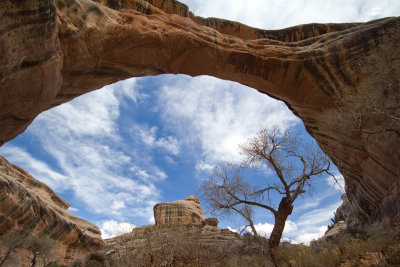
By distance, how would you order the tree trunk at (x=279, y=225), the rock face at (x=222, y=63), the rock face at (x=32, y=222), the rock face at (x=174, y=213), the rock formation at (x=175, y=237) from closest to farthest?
the rock face at (x=222, y=63) < the tree trunk at (x=279, y=225) < the rock formation at (x=175, y=237) < the rock face at (x=32, y=222) < the rock face at (x=174, y=213)

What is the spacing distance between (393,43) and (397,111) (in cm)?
328

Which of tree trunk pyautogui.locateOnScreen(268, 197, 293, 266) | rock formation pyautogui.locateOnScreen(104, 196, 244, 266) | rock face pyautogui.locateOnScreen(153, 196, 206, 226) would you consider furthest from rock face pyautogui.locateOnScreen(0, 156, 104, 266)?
tree trunk pyautogui.locateOnScreen(268, 197, 293, 266)

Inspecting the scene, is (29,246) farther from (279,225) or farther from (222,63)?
(222,63)

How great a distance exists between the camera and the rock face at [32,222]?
54.1 ft

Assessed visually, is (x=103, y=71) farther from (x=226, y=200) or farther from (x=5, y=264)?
(x=5, y=264)

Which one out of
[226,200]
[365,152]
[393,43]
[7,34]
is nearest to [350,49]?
[393,43]

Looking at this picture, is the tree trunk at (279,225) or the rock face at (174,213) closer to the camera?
the tree trunk at (279,225)

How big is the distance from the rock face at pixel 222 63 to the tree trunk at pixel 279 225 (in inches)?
169

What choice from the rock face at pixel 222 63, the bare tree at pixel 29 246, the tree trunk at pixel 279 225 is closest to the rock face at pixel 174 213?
the bare tree at pixel 29 246

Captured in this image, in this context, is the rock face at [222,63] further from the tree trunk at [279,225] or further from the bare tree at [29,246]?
the bare tree at [29,246]

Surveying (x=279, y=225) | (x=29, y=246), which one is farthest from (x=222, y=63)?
(x=29, y=246)

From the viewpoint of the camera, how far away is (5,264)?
17.9 meters

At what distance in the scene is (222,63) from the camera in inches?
456

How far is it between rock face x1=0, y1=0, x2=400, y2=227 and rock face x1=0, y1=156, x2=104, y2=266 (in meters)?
12.2
